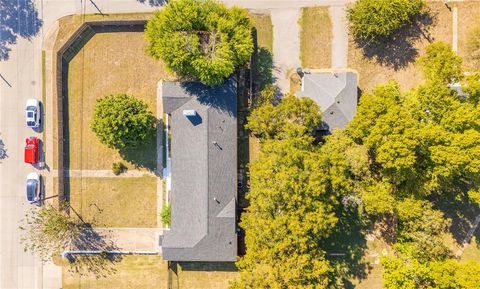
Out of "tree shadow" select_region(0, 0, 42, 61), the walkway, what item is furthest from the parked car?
"tree shadow" select_region(0, 0, 42, 61)

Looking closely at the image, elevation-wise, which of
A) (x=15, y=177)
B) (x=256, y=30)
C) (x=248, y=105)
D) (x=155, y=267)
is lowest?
(x=155, y=267)

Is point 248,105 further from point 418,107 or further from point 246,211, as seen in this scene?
point 418,107

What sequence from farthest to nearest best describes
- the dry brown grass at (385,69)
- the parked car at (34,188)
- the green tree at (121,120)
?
the parked car at (34,188), the dry brown grass at (385,69), the green tree at (121,120)

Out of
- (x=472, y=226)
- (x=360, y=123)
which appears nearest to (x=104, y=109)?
(x=360, y=123)

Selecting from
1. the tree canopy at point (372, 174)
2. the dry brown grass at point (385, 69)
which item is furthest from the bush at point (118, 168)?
the dry brown grass at point (385, 69)

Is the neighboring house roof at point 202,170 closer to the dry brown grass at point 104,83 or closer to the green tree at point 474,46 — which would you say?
the dry brown grass at point 104,83

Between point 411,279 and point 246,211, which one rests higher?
point 246,211

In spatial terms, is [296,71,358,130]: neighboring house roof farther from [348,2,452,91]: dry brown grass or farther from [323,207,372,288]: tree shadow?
[323,207,372,288]: tree shadow
